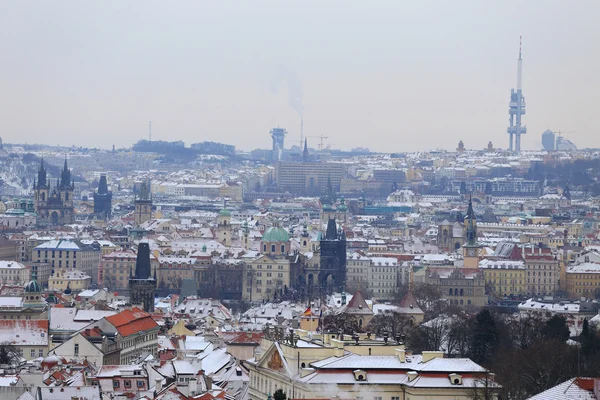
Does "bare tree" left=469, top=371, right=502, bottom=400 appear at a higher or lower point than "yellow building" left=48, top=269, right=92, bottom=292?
higher

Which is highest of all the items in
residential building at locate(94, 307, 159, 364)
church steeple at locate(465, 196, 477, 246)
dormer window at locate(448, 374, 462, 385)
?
dormer window at locate(448, 374, 462, 385)

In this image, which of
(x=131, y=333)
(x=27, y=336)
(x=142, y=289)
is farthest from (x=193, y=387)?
(x=142, y=289)

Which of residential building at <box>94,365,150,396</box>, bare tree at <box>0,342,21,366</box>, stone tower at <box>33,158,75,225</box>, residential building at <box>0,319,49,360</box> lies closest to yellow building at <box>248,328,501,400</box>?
residential building at <box>94,365,150,396</box>

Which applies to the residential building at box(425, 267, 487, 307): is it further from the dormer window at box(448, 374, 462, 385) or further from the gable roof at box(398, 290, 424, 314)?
the dormer window at box(448, 374, 462, 385)

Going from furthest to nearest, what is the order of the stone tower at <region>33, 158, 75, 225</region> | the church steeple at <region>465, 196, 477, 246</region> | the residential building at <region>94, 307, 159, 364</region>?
the stone tower at <region>33, 158, 75, 225</region>, the church steeple at <region>465, 196, 477, 246</region>, the residential building at <region>94, 307, 159, 364</region>

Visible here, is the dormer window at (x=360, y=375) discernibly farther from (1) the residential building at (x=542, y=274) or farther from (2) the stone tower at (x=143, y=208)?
(2) the stone tower at (x=143, y=208)

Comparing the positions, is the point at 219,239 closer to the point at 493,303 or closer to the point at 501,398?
the point at 493,303

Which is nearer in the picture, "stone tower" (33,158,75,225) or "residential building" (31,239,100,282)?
"residential building" (31,239,100,282)

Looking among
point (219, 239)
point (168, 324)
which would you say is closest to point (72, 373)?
point (168, 324)
